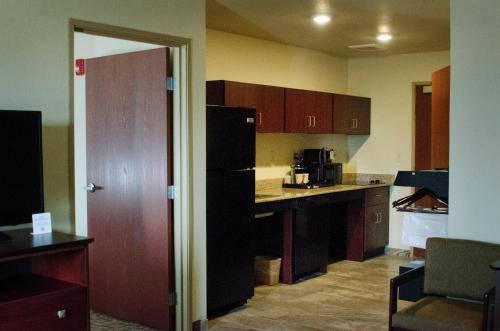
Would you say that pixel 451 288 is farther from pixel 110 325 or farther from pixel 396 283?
pixel 110 325

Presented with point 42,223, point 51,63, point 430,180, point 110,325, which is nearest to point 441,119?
point 430,180

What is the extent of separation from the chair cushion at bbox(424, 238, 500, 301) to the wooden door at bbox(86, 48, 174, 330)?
5.74ft

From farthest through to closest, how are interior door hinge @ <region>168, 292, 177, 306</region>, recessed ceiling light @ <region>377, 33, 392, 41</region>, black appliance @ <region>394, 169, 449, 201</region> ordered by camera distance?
1. recessed ceiling light @ <region>377, 33, 392, 41</region>
2. interior door hinge @ <region>168, 292, 177, 306</region>
3. black appliance @ <region>394, 169, 449, 201</region>

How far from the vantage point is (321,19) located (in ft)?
16.7

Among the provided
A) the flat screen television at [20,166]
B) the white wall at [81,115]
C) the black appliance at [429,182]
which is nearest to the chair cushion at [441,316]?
the black appliance at [429,182]

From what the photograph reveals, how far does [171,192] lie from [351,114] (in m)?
3.51

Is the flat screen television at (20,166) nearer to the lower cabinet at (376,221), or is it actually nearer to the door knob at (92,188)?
the door knob at (92,188)

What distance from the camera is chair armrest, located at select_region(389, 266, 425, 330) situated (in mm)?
3377

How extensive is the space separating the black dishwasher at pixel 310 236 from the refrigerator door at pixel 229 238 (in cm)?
85

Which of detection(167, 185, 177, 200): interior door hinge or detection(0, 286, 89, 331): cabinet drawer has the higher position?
detection(167, 185, 177, 200): interior door hinge

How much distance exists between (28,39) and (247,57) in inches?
125

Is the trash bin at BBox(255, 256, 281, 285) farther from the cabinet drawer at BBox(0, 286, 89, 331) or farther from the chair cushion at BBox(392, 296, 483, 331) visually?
the cabinet drawer at BBox(0, 286, 89, 331)

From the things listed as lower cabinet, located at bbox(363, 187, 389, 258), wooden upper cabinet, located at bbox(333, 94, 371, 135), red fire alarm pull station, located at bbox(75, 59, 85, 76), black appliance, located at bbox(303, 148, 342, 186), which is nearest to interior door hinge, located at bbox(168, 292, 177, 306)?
red fire alarm pull station, located at bbox(75, 59, 85, 76)

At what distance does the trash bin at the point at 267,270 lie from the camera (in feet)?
18.3
